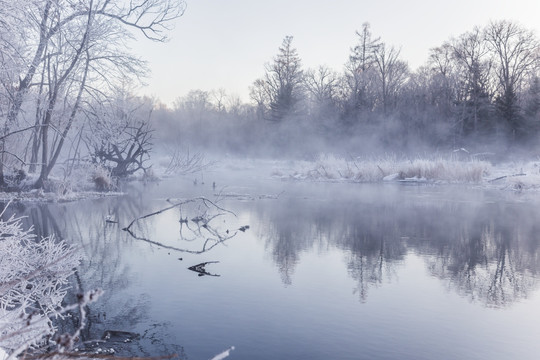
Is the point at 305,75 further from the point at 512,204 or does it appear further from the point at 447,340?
the point at 447,340

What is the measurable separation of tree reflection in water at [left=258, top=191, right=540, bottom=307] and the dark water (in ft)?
0.10

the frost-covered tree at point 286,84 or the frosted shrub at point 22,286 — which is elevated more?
the frost-covered tree at point 286,84

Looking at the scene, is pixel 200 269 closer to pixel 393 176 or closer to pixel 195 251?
pixel 195 251

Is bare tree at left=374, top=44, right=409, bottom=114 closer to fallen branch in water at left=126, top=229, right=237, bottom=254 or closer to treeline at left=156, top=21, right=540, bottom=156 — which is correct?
treeline at left=156, top=21, right=540, bottom=156

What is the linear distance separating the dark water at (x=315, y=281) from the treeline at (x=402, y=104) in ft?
82.4

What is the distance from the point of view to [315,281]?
21.6ft

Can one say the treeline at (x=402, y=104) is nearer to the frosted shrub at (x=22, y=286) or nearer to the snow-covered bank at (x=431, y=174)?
the snow-covered bank at (x=431, y=174)

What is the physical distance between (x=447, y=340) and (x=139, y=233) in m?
6.82

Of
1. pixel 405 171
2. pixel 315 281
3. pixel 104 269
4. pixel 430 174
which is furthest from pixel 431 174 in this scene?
pixel 104 269

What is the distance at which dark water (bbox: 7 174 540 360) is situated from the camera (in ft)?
15.0

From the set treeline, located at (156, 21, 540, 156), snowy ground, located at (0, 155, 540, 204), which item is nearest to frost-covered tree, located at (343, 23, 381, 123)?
treeline, located at (156, 21, 540, 156)

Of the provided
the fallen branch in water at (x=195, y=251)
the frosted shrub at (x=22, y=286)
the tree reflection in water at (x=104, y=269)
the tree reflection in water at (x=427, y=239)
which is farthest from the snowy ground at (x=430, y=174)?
the frosted shrub at (x=22, y=286)

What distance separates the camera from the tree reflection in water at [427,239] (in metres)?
6.76

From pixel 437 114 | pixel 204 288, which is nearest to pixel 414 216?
pixel 204 288
